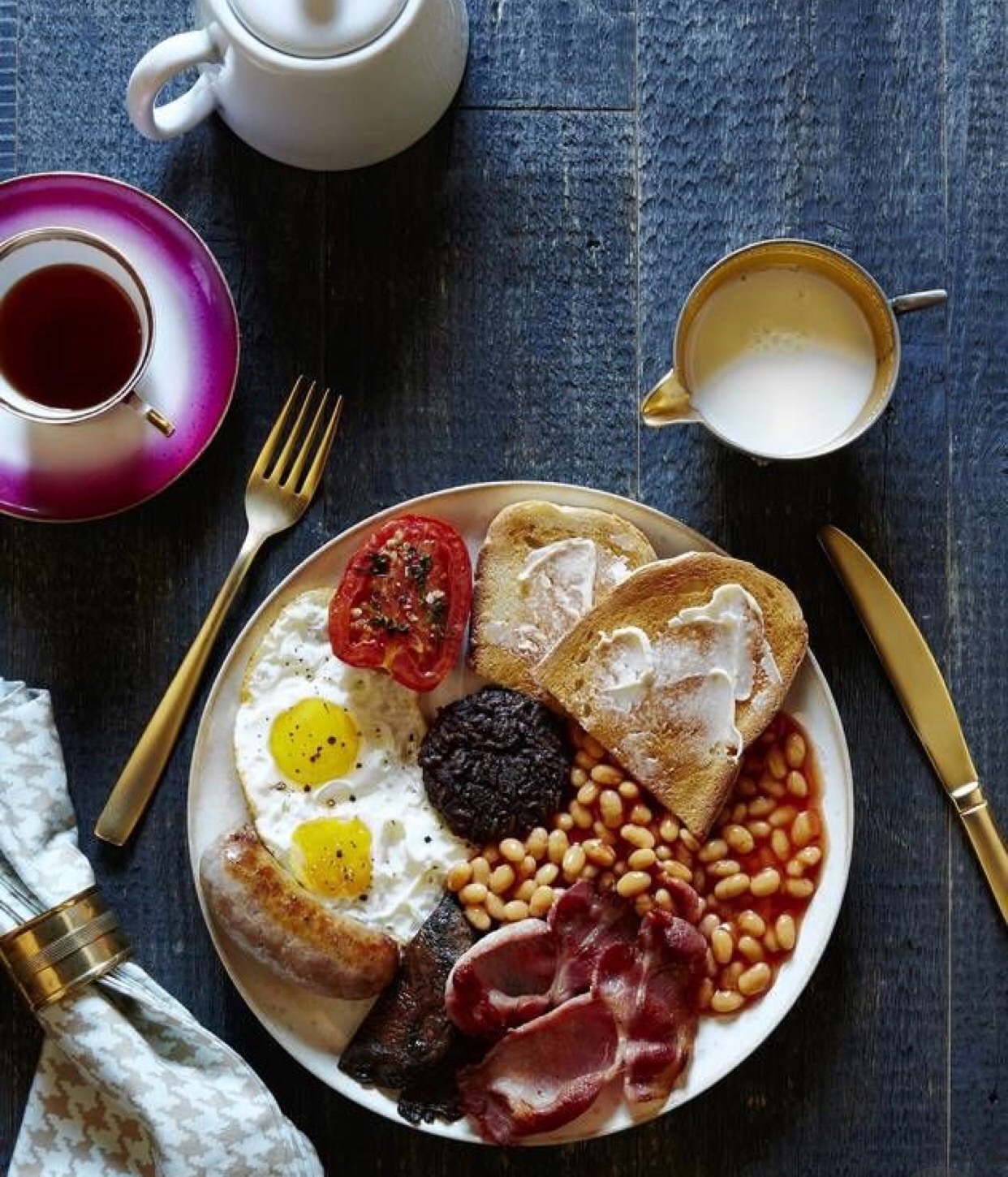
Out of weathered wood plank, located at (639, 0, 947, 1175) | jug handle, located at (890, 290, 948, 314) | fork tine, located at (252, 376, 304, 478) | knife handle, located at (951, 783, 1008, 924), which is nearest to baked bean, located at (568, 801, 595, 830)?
weathered wood plank, located at (639, 0, 947, 1175)

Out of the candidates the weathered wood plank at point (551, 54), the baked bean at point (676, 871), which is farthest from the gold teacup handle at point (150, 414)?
the baked bean at point (676, 871)

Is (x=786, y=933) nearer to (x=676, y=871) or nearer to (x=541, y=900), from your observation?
(x=676, y=871)

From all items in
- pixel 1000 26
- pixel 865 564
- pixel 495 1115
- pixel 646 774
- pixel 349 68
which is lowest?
pixel 495 1115

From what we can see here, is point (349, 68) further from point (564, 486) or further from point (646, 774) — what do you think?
point (646, 774)

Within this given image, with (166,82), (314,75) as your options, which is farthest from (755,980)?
(166,82)

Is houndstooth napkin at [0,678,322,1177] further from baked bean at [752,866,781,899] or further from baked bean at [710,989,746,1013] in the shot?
baked bean at [752,866,781,899]

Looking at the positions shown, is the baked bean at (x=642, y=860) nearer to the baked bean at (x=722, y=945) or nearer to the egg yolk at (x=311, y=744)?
the baked bean at (x=722, y=945)

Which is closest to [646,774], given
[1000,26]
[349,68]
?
[349,68]
